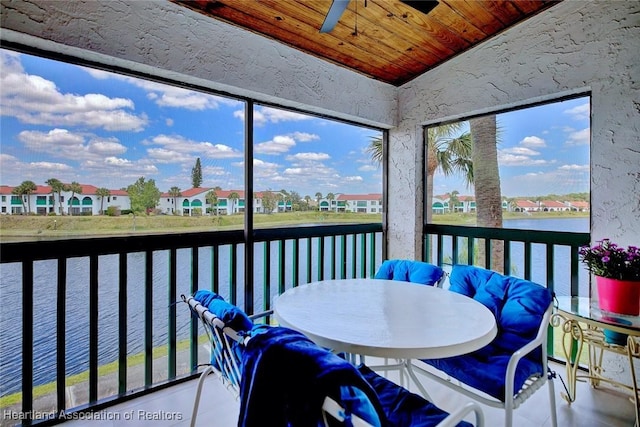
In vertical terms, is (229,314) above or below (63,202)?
below

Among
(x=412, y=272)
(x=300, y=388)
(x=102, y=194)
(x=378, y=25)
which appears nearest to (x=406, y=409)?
(x=300, y=388)

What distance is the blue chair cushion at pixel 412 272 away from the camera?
2.10m

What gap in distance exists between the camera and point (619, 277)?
5.83 ft

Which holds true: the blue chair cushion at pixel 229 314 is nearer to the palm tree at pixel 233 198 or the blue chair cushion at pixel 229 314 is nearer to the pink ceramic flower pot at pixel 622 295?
the palm tree at pixel 233 198

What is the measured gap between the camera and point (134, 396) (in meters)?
2.06

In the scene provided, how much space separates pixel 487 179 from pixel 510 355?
1.73 metres

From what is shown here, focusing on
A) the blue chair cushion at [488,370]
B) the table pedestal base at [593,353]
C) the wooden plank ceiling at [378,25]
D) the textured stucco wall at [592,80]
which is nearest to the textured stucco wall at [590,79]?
the textured stucco wall at [592,80]

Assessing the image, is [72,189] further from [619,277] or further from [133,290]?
[619,277]

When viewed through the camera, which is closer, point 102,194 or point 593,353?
point 102,194

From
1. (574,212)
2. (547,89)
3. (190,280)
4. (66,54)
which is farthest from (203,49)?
(574,212)

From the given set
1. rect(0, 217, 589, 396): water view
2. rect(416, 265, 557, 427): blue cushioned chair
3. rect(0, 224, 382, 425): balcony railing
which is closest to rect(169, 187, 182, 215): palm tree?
rect(0, 224, 382, 425): balcony railing

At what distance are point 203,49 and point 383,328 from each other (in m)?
2.09

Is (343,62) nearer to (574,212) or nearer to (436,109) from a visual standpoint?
(436,109)

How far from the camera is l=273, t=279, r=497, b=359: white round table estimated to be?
1.17 m
